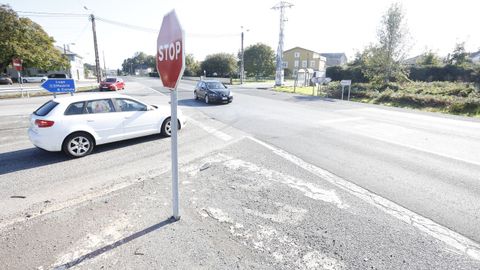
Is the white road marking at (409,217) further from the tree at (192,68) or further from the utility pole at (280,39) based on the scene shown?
the tree at (192,68)

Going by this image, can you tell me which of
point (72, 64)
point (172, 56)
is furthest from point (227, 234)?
point (72, 64)

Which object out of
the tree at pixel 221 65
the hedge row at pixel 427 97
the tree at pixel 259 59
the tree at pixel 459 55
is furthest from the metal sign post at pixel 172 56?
the tree at pixel 259 59

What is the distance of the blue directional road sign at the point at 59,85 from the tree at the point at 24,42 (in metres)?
29.2

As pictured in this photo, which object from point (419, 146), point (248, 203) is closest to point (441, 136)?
point (419, 146)

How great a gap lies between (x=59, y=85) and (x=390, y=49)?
27207 millimetres

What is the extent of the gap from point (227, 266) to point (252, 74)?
70.9 m

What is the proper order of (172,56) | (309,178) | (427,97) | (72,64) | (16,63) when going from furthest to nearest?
1. (72,64)
2. (16,63)
3. (427,97)
4. (309,178)
5. (172,56)

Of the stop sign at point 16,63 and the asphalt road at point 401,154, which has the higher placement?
the stop sign at point 16,63

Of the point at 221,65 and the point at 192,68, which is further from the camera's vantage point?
the point at 192,68

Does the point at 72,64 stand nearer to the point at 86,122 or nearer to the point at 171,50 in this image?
the point at 86,122

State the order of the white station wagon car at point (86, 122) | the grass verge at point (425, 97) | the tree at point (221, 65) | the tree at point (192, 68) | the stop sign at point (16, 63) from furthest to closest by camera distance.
A: the tree at point (192, 68)
the tree at point (221, 65)
the stop sign at point (16, 63)
the grass verge at point (425, 97)
the white station wagon car at point (86, 122)

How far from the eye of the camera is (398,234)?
3078 mm

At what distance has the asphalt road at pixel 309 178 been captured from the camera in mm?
3100

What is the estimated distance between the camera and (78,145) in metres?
5.90
